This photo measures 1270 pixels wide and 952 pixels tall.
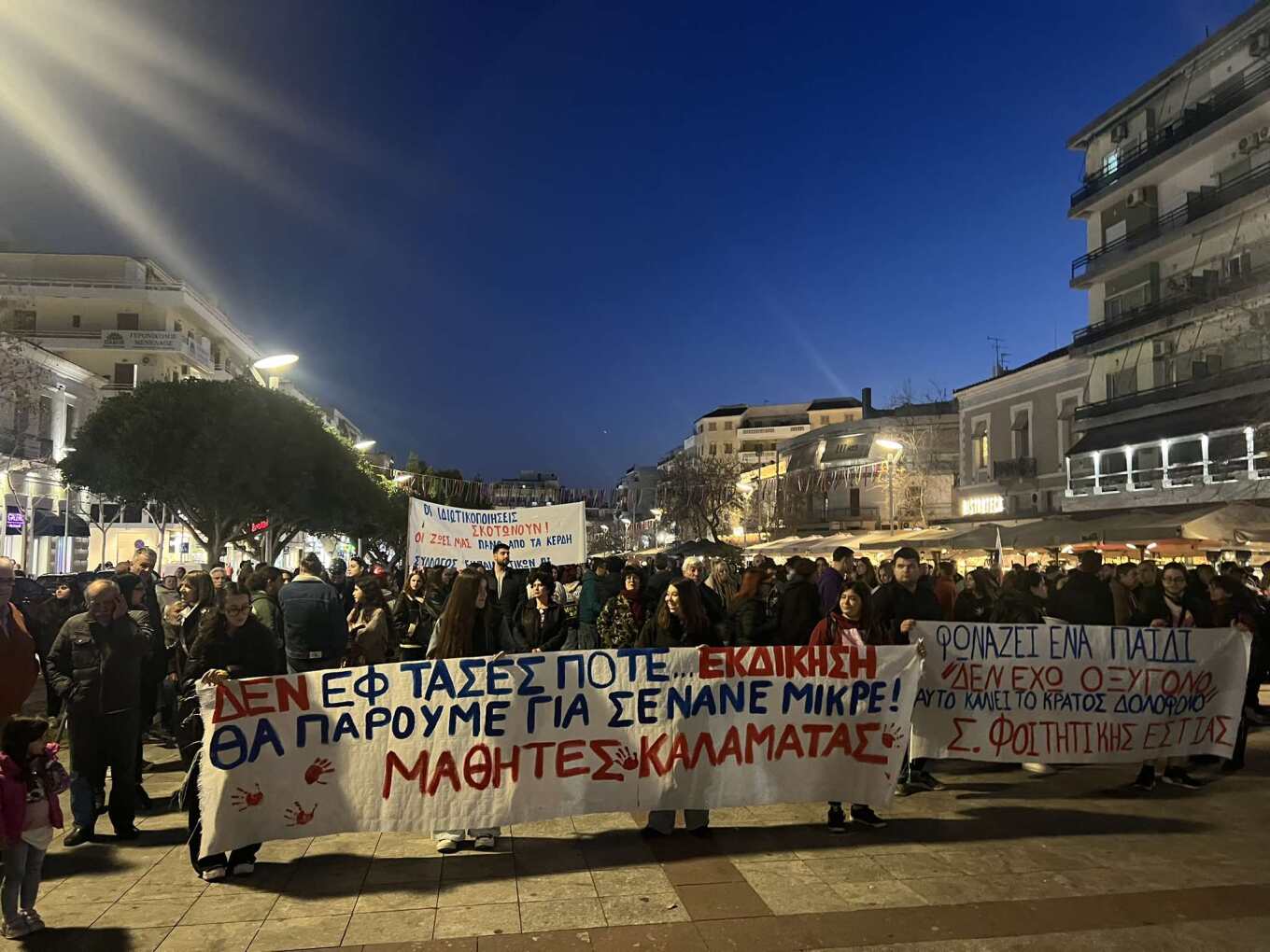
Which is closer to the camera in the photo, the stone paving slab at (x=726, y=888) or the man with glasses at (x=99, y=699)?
the stone paving slab at (x=726, y=888)

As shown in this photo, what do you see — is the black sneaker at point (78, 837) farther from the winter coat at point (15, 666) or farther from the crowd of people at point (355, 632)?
the winter coat at point (15, 666)

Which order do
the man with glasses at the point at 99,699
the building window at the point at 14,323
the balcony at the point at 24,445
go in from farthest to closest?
the balcony at the point at 24,445, the building window at the point at 14,323, the man with glasses at the point at 99,699

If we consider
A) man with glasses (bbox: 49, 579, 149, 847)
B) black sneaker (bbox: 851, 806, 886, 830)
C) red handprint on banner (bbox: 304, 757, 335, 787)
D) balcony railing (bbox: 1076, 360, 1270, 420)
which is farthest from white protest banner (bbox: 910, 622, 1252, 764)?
balcony railing (bbox: 1076, 360, 1270, 420)

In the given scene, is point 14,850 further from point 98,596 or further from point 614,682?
point 614,682

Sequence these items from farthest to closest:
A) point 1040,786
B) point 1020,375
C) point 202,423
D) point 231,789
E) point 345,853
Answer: point 1020,375 → point 202,423 → point 1040,786 → point 345,853 → point 231,789

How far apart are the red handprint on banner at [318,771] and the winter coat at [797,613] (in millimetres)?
3808

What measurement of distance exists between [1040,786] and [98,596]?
7.37 metres

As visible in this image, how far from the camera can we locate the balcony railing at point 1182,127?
28.3 metres

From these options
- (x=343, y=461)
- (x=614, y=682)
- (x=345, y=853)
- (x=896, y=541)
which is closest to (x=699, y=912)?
(x=614, y=682)

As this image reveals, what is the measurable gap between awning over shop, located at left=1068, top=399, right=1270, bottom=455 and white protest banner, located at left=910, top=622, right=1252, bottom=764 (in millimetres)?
20939

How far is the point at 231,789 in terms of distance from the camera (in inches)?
226

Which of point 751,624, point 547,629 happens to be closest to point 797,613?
point 751,624

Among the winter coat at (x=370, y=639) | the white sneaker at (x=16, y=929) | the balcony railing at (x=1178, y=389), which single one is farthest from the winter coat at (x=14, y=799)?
the balcony railing at (x=1178, y=389)

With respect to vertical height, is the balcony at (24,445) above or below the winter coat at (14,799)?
above
